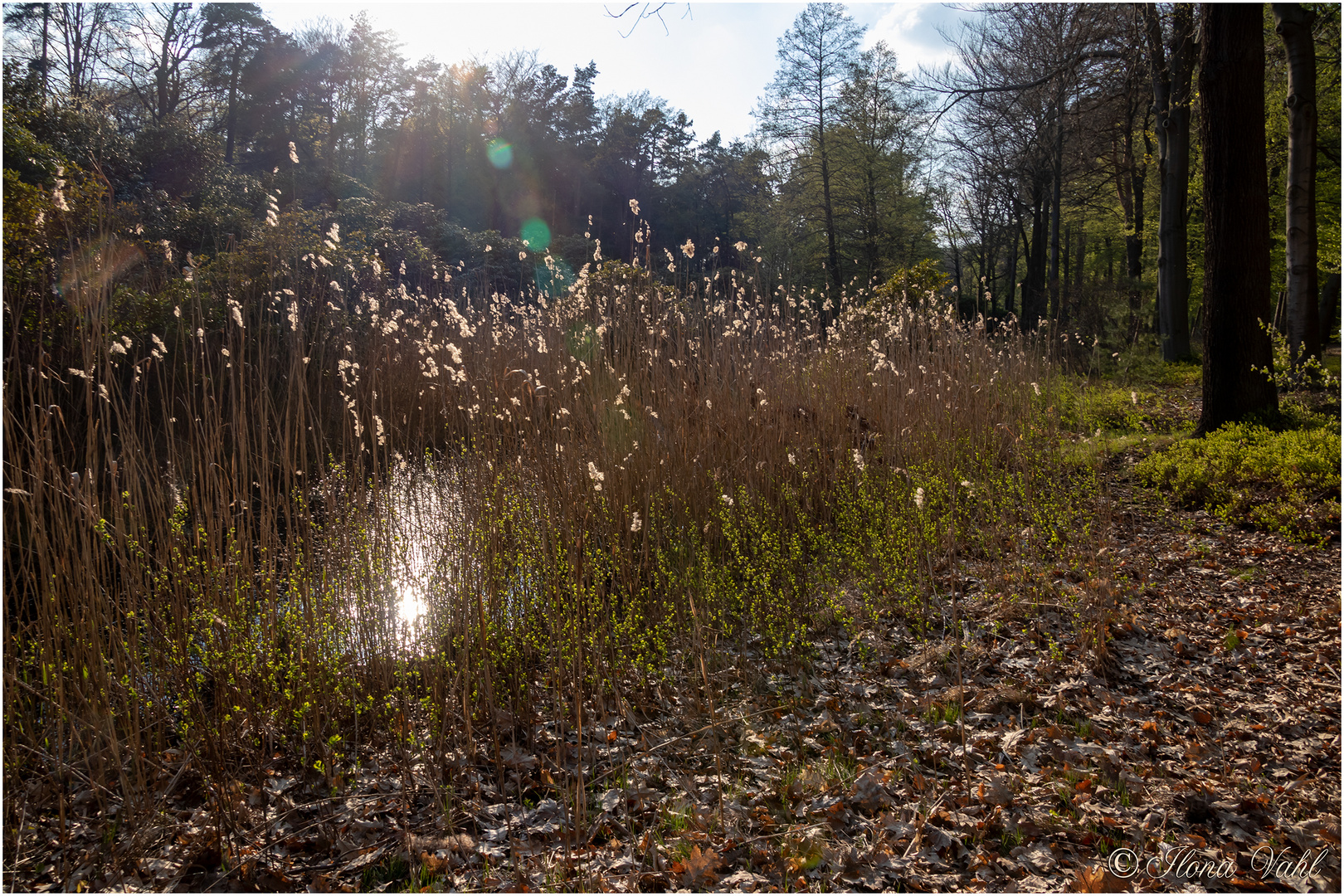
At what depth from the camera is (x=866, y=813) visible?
201 centimetres

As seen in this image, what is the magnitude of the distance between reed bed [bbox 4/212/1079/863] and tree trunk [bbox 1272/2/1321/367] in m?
3.56

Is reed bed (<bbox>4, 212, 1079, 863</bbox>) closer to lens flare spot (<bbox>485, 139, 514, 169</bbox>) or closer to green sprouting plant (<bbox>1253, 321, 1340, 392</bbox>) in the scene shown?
green sprouting plant (<bbox>1253, 321, 1340, 392</bbox>)

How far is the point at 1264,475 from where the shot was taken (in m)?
4.25

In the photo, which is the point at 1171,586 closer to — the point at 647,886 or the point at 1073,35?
the point at 647,886

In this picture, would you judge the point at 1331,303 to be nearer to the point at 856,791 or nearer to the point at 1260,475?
the point at 1260,475

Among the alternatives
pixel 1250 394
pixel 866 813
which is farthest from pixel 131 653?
pixel 1250 394

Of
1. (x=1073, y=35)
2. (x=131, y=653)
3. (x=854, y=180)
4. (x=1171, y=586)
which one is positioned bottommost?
(x=1171, y=586)

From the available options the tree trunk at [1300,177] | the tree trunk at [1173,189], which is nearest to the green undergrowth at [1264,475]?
the tree trunk at [1300,177]

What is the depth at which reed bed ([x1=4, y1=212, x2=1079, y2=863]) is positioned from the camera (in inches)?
84.7

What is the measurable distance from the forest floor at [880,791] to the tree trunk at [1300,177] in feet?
16.6

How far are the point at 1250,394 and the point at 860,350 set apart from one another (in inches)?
116

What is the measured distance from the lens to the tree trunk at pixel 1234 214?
4941 millimetres

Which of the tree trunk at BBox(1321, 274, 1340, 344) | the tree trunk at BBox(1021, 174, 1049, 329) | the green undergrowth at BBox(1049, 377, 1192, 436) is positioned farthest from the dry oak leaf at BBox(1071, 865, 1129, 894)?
the tree trunk at BBox(1021, 174, 1049, 329)

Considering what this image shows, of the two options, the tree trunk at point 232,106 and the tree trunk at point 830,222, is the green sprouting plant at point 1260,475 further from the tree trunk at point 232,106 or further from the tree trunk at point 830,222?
the tree trunk at point 232,106
